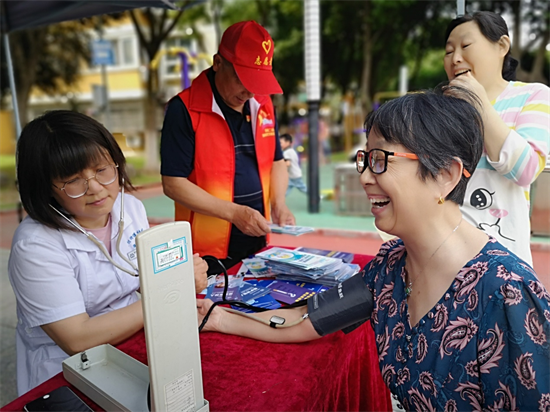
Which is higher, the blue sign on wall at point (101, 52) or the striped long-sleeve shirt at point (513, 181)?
the blue sign on wall at point (101, 52)

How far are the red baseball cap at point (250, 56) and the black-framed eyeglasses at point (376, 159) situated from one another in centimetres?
89

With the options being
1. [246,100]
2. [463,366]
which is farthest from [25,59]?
[463,366]

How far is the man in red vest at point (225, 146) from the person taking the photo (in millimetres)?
1978

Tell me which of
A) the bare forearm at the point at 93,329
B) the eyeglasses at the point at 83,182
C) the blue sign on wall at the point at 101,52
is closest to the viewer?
the bare forearm at the point at 93,329

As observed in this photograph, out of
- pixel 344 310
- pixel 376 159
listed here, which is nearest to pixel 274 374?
pixel 344 310

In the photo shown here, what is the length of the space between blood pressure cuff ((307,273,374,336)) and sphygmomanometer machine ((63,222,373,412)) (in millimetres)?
488

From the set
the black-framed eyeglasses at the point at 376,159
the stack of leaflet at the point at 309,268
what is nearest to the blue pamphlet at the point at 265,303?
the stack of leaflet at the point at 309,268

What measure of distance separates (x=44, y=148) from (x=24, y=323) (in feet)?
1.99

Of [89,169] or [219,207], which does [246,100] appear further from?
[89,169]

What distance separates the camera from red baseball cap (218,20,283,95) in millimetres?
1949

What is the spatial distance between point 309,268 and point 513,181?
849 mm

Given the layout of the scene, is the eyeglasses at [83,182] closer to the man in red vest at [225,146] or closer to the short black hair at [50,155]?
the short black hair at [50,155]

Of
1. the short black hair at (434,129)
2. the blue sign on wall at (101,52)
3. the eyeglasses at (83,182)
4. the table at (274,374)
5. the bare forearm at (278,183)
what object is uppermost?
the blue sign on wall at (101,52)

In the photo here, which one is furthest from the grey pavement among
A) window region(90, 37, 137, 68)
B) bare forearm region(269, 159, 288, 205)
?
window region(90, 37, 137, 68)
